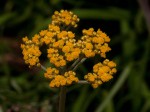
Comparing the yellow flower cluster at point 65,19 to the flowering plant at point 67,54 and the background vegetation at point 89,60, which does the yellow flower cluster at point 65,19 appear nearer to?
the flowering plant at point 67,54

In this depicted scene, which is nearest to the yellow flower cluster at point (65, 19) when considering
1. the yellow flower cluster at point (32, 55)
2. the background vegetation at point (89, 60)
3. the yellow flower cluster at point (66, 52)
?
the yellow flower cluster at point (66, 52)

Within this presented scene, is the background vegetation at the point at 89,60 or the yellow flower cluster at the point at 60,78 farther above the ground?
the background vegetation at the point at 89,60

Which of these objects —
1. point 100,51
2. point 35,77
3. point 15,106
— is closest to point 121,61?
point 35,77

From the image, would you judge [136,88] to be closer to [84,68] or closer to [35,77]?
[84,68]

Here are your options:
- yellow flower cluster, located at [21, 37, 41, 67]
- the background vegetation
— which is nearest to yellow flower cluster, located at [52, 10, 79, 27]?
yellow flower cluster, located at [21, 37, 41, 67]

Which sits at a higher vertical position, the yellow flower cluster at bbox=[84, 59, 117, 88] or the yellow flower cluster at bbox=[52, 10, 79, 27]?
the yellow flower cluster at bbox=[52, 10, 79, 27]

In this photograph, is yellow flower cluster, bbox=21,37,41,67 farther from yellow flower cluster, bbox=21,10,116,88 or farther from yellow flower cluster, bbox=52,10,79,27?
yellow flower cluster, bbox=52,10,79,27
